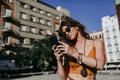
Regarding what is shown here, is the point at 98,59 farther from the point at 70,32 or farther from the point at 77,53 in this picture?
the point at 70,32

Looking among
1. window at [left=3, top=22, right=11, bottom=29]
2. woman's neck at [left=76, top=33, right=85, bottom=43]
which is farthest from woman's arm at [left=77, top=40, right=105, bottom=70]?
window at [left=3, top=22, right=11, bottom=29]

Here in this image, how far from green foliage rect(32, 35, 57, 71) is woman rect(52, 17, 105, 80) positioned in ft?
112

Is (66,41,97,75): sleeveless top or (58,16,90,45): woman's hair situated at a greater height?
(58,16,90,45): woman's hair

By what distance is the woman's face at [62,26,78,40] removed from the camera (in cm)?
241

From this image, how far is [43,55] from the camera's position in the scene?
37312 millimetres

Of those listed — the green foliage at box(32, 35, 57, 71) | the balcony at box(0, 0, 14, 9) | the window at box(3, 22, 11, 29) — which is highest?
the balcony at box(0, 0, 14, 9)

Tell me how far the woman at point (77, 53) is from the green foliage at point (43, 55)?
34240 millimetres

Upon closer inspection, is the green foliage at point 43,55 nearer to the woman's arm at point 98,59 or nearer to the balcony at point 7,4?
the balcony at point 7,4

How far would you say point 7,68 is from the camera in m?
37.7

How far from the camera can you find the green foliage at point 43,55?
3734 cm

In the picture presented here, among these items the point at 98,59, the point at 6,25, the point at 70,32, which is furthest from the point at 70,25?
the point at 6,25

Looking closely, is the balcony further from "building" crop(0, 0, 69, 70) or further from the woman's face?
the woman's face

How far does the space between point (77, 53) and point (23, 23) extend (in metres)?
47.2

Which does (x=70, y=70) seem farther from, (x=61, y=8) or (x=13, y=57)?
(x=61, y=8)
